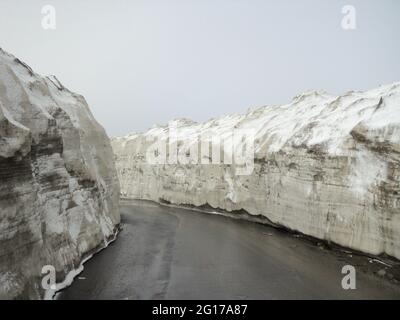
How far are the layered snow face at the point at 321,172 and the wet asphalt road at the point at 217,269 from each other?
1853 mm

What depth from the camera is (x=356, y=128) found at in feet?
70.4

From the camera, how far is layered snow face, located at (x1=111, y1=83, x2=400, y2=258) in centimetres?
1916

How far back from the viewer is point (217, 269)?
18953mm

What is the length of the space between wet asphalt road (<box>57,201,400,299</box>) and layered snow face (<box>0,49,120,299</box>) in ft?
5.14

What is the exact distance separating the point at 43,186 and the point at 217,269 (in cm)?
964

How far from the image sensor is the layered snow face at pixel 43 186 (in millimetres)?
11786

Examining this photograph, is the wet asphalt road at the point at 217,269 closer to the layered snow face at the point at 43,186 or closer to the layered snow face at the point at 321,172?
the layered snow face at the point at 43,186

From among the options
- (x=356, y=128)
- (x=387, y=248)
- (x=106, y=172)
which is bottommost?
(x=387, y=248)

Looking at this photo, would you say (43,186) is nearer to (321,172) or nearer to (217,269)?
(217,269)

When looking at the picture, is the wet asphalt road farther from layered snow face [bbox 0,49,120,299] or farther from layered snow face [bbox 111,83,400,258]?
layered snow face [bbox 111,83,400,258]

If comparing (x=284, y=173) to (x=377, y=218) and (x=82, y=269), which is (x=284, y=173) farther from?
(x=82, y=269)

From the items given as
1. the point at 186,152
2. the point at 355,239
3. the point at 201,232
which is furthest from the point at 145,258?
the point at 186,152

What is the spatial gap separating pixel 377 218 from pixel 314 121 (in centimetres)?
1040

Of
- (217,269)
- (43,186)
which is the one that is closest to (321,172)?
(217,269)
